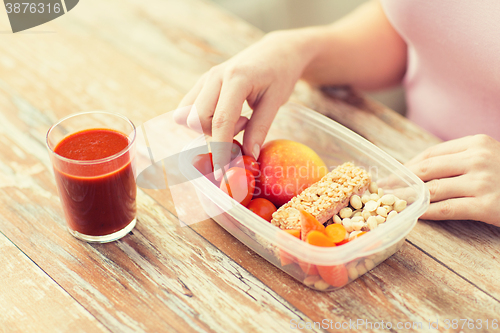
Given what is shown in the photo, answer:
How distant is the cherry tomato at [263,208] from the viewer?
0.74 m

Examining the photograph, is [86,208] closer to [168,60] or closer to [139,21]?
[168,60]

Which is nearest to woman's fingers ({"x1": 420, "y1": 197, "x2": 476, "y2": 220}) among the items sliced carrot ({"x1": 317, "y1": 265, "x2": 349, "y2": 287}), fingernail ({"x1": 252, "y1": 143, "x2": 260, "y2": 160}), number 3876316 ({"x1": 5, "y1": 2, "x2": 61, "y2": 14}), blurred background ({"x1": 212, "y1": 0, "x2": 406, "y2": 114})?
sliced carrot ({"x1": 317, "y1": 265, "x2": 349, "y2": 287})

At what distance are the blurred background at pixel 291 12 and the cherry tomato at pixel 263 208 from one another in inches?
55.7

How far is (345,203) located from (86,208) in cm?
44

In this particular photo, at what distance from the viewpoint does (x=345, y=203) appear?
2.50ft

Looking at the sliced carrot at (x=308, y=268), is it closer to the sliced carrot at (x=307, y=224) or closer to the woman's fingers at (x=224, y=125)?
the sliced carrot at (x=307, y=224)

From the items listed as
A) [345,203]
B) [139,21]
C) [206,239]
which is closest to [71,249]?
[206,239]

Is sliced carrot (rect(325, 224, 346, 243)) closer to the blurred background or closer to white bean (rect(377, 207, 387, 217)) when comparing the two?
white bean (rect(377, 207, 387, 217))

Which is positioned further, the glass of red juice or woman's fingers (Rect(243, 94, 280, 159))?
woman's fingers (Rect(243, 94, 280, 159))

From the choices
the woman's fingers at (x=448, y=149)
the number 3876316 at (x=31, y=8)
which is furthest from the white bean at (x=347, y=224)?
the number 3876316 at (x=31, y=8)

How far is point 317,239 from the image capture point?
2.14ft

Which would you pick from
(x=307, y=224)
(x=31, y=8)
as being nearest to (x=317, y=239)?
(x=307, y=224)

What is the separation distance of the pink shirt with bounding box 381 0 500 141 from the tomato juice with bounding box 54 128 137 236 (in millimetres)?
687

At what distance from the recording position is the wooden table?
66 cm
